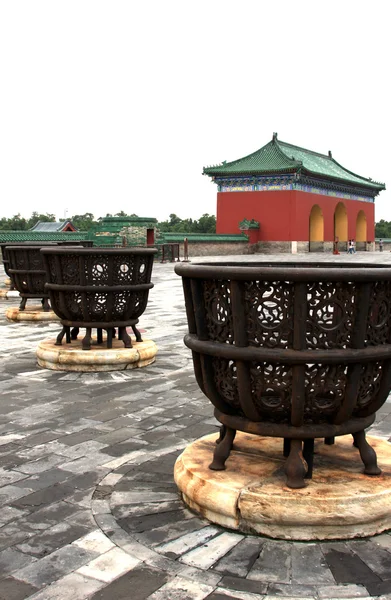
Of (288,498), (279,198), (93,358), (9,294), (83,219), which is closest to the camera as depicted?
(288,498)

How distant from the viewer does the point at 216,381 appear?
2643 millimetres

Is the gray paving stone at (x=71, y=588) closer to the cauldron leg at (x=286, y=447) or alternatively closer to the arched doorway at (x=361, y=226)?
the cauldron leg at (x=286, y=447)

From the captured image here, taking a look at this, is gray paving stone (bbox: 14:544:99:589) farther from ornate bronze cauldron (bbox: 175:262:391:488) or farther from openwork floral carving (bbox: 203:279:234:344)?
openwork floral carving (bbox: 203:279:234:344)

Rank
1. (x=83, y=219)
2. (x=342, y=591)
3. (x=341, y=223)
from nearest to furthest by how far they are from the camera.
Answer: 1. (x=342, y=591)
2. (x=341, y=223)
3. (x=83, y=219)

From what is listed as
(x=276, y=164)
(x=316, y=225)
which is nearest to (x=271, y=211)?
(x=276, y=164)

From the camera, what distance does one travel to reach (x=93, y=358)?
17.2 ft

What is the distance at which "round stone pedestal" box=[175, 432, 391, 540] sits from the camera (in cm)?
232

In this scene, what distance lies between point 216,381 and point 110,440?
44.4 inches

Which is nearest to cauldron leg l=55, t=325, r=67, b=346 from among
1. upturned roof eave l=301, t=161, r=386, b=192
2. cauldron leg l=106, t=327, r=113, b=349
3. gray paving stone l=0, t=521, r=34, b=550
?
cauldron leg l=106, t=327, r=113, b=349

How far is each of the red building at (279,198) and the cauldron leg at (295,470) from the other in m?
31.2

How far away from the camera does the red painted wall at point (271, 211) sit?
110 feet

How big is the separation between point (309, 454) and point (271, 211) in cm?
3197

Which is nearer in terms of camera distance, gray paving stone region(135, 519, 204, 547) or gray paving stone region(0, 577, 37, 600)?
gray paving stone region(0, 577, 37, 600)

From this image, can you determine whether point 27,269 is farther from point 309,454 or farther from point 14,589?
point 14,589
